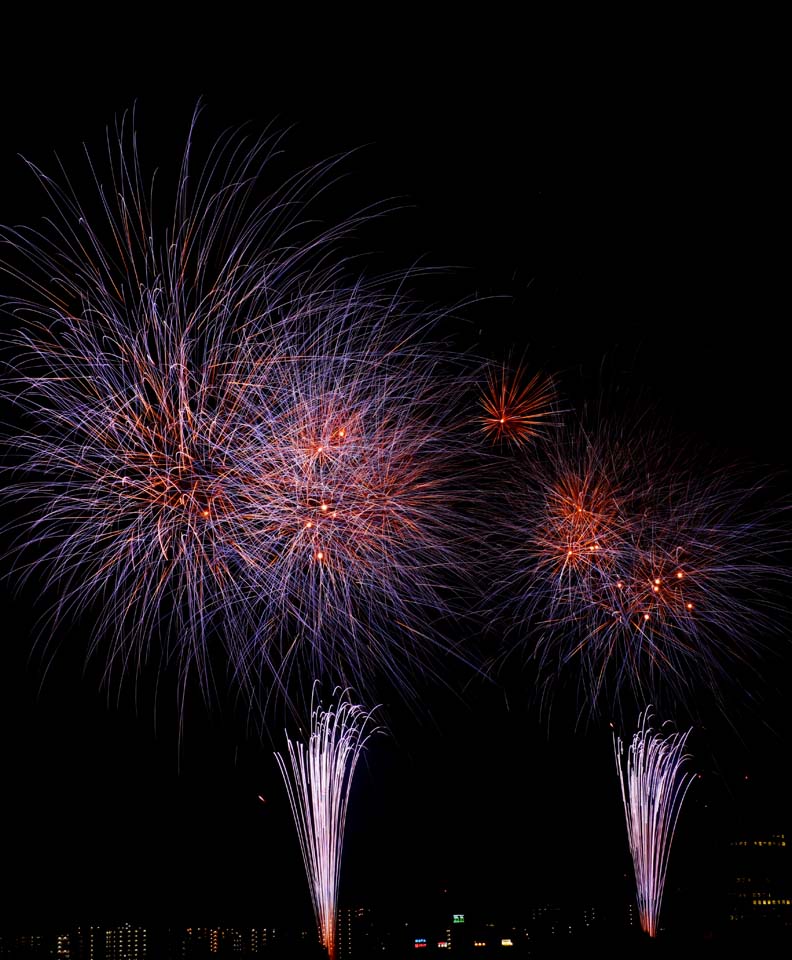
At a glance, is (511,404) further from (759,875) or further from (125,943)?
(759,875)

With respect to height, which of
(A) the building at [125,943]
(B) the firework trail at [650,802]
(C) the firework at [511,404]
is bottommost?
(A) the building at [125,943]

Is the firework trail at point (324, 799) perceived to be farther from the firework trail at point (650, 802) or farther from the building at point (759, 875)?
the building at point (759, 875)

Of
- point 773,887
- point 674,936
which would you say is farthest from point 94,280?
point 773,887

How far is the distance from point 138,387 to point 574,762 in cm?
1550

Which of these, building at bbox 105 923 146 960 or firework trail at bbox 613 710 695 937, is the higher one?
firework trail at bbox 613 710 695 937

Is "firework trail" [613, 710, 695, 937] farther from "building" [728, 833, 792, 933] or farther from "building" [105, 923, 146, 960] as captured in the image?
"building" [105, 923, 146, 960]

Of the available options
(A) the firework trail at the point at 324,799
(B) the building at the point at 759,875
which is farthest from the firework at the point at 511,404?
(B) the building at the point at 759,875

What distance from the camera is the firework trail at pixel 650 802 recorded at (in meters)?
20.4

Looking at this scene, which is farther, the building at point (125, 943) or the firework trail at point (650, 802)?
the firework trail at point (650, 802)

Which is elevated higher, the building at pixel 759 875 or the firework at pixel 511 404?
the firework at pixel 511 404

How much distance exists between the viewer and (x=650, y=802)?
20312 mm

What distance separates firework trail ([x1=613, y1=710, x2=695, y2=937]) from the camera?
20.4 metres

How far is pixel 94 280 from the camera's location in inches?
537

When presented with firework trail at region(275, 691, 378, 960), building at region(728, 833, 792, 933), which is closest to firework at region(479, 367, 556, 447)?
firework trail at region(275, 691, 378, 960)
